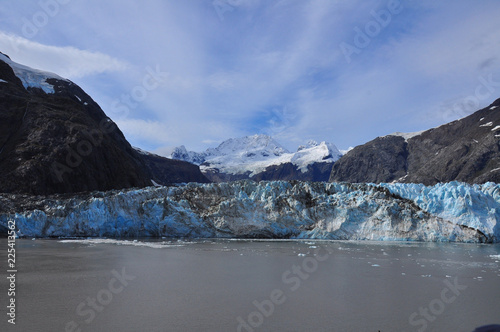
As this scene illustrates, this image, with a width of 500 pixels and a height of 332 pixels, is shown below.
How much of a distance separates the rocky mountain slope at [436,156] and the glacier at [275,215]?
2600 inches

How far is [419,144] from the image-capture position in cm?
12988

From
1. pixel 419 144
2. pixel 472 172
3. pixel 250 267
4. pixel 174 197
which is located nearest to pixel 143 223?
pixel 174 197

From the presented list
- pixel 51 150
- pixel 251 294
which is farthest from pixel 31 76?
pixel 251 294

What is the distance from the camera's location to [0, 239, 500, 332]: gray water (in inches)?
269

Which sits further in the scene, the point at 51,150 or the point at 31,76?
the point at 31,76

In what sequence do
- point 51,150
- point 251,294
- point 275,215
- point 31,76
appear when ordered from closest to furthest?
point 251,294
point 275,215
point 51,150
point 31,76

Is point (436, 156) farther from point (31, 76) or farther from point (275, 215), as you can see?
point (31, 76)

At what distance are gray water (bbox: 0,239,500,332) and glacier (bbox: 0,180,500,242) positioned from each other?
10283mm

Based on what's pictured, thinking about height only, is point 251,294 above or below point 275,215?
below

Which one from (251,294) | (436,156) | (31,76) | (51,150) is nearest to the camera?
(251,294)

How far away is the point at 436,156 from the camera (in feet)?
357

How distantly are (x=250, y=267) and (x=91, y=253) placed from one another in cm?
870

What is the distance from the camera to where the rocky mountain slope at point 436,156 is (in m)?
88.8

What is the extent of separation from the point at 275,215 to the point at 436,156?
10057 centimetres
